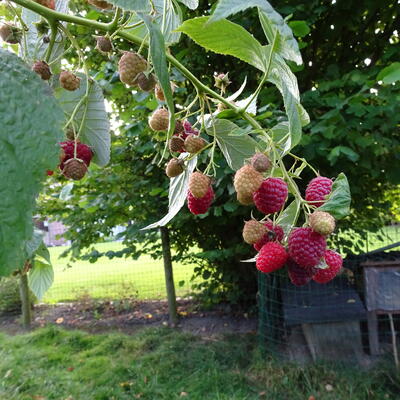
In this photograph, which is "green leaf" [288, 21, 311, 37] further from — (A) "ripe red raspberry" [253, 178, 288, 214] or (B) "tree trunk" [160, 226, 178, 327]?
(B) "tree trunk" [160, 226, 178, 327]

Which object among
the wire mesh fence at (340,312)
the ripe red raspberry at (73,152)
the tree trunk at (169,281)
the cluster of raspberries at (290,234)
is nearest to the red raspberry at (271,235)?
the cluster of raspberries at (290,234)

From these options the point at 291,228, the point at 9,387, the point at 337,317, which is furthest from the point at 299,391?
the point at 291,228

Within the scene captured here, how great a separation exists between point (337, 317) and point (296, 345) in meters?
0.40

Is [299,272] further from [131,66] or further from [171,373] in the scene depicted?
[171,373]

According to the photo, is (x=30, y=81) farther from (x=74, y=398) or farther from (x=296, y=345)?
(x=296, y=345)

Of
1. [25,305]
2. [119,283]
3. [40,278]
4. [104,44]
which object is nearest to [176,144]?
[104,44]

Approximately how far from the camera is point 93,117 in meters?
0.51

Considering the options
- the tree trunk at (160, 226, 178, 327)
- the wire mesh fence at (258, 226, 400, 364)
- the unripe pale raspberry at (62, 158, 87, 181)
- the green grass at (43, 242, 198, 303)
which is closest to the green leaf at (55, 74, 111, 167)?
the unripe pale raspberry at (62, 158, 87, 181)

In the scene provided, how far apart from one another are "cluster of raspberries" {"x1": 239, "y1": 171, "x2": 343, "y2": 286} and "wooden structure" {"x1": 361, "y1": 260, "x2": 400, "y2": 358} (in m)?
2.17

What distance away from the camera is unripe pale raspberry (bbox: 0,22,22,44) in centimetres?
45

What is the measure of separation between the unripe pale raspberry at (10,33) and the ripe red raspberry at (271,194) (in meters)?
0.33

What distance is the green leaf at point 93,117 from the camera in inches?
19.7

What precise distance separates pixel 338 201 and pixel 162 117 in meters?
0.22

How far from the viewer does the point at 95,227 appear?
9.78 ft
